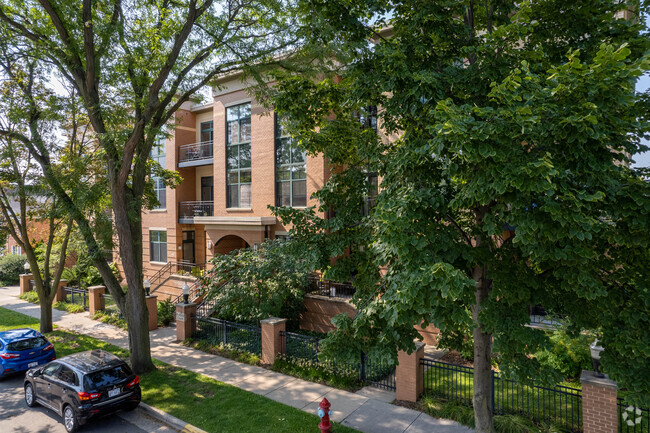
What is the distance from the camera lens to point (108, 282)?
12328mm

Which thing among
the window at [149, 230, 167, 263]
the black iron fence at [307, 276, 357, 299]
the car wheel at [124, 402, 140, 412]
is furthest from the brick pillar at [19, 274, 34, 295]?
the car wheel at [124, 402, 140, 412]

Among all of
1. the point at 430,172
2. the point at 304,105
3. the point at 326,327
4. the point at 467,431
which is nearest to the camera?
the point at 430,172

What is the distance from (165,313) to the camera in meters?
18.1

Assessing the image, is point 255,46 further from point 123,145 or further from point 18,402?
point 18,402

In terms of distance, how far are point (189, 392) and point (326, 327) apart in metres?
6.25

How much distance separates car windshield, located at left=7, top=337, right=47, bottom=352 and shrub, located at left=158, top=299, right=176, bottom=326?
537 centimetres

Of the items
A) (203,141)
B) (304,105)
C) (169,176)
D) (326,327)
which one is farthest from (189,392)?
(203,141)

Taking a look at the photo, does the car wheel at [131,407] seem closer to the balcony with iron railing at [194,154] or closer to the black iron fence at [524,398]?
the black iron fence at [524,398]

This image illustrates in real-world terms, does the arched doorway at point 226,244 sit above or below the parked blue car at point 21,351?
above

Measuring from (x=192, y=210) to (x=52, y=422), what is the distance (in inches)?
639

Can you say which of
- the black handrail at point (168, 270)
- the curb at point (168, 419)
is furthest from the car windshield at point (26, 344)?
the black handrail at point (168, 270)

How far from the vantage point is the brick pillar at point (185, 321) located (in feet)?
50.3

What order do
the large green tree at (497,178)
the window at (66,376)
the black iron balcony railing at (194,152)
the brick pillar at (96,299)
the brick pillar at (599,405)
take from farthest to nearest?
the black iron balcony railing at (194,152) → the brick pillar at (96,299) → the window at (66,376) → the brick pillar at (599,405) → the large green tree at (497,178)

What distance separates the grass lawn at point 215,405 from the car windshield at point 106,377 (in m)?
1.22
